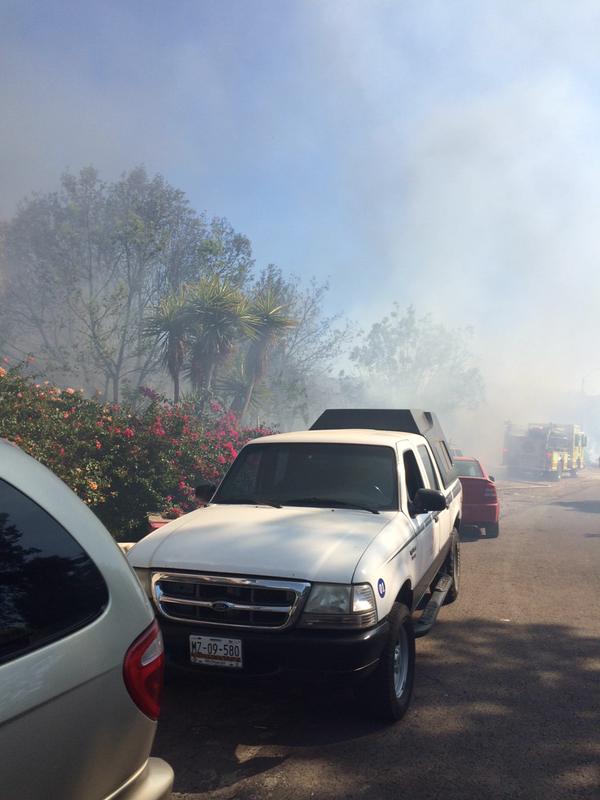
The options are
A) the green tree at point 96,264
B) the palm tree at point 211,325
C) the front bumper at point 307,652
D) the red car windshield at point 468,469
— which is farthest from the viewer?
the green tree at point 96,264

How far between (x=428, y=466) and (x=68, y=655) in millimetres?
5139

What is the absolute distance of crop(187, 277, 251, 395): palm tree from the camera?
17.2 meters

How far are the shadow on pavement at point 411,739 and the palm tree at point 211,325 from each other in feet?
42.6

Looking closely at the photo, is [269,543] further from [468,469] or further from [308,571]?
[468,469]

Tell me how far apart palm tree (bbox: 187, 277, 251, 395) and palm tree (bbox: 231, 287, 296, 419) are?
428 millimetres

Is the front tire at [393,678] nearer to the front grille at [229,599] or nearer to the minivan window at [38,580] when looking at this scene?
the front grille at [229,599]

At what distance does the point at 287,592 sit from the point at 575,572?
686 cm

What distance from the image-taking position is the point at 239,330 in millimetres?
17969

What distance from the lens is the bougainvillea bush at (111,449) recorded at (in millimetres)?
8062

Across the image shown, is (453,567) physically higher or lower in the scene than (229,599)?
lower

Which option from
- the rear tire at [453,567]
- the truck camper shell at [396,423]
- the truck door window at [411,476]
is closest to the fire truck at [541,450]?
the truck camper shell at [396,423]

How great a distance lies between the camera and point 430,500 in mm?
5188

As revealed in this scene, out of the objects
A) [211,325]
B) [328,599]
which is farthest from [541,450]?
[328,599]

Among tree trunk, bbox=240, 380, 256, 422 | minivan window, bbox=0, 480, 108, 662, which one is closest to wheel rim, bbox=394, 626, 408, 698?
minivan window, bbox=0, 480, 108, 662
